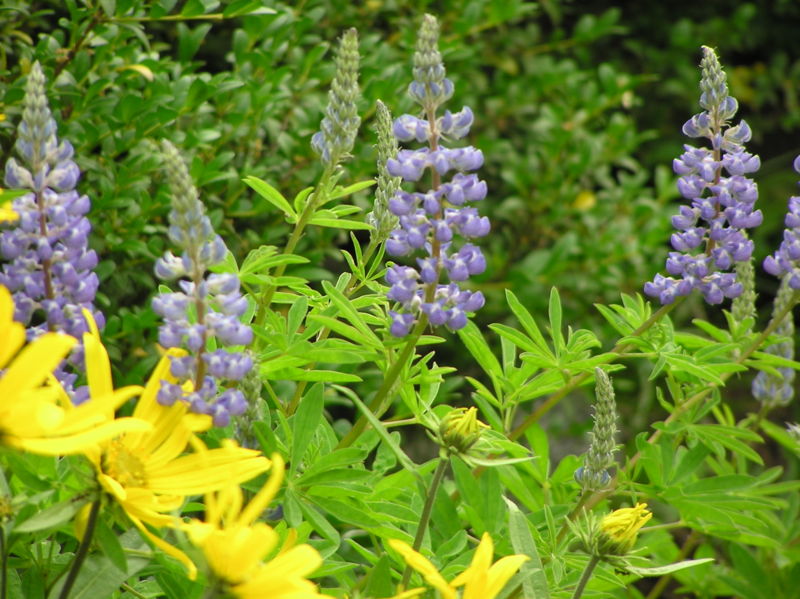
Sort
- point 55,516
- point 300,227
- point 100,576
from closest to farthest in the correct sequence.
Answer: point 55,516
point 100,576
point 300,227

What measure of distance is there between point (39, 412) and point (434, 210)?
52cm

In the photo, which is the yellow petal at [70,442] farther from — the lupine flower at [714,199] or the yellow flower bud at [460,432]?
the lupine flower at [714,199]

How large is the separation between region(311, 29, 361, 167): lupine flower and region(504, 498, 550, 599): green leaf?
1.79ft

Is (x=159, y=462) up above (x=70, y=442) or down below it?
below

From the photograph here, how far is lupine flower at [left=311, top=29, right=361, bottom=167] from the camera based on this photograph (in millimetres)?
1284

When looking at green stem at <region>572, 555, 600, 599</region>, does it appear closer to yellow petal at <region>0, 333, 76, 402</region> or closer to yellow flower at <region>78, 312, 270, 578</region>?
yellow flower at <region>78, 312, 270, 578</region>

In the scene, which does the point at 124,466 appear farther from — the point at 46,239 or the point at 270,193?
the point at 270,193

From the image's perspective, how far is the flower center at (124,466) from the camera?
106 centimetres

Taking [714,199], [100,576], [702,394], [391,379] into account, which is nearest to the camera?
[100,576]

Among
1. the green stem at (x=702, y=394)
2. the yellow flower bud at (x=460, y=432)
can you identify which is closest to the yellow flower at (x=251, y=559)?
the yellow flower bud at (x=460, y=432)

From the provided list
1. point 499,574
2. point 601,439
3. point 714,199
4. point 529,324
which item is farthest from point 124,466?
point 714,199

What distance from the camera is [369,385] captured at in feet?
7.88

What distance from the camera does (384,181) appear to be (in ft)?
4.71

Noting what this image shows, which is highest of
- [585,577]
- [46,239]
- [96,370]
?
[46,239]
